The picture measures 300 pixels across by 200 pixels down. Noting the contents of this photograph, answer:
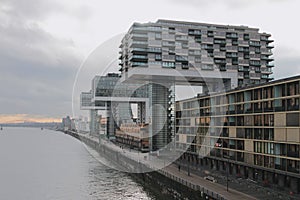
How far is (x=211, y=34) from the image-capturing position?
2958 inches

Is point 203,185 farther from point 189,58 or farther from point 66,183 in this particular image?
point 189,58

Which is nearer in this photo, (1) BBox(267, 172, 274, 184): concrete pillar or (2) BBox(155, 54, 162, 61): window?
(1) BBox(267, 172, 274, 184): concrete pillar

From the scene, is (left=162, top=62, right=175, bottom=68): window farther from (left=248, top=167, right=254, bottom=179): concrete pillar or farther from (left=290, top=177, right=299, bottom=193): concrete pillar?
(left=290, top=177, right=299, bottom=193): concrete pillar

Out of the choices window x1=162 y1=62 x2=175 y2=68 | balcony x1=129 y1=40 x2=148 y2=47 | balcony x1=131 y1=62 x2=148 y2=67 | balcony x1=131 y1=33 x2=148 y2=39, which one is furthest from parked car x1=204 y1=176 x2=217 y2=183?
balcony x1=131 y1=33 x2=148 y2=39

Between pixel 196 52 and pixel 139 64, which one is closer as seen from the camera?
pixel 139 64

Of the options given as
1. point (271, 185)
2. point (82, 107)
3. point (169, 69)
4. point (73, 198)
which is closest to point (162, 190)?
point (73, 198)

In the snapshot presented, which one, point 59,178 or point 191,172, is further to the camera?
point 59,178

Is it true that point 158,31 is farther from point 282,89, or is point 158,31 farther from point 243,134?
point 282,89

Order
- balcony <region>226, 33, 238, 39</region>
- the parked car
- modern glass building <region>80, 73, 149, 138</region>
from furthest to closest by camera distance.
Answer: modern glass building <region>80, 73, 149, 138</region> → balcony <region>226, 33, 238, 39</region> → the parked car

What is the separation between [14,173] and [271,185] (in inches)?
1992

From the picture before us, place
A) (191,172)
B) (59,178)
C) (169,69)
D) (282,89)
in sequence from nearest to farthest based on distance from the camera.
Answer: (282,89)
(191,172)
(59,178)
(169,69)

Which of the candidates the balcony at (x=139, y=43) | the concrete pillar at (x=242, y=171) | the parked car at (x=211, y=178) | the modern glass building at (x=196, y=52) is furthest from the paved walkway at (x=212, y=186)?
the balcony at (x=139, y=43)

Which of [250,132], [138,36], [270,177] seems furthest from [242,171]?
[138,36]

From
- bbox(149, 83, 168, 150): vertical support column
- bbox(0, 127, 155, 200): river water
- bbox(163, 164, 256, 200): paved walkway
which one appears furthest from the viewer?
bbox(149, 83, 168, 150): vertical support column
